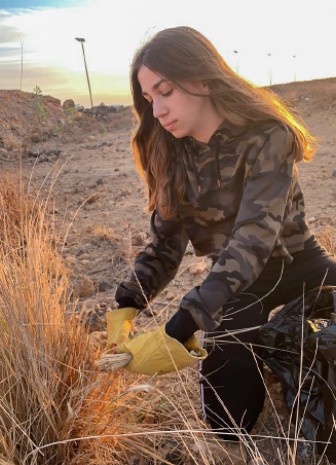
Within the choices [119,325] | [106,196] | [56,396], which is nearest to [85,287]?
[119,325]

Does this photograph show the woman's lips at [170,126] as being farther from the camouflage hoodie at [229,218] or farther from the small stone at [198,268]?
the small stone at [198,268]

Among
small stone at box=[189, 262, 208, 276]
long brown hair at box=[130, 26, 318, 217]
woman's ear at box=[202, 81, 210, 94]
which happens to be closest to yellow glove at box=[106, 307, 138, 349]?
long brown hair at box=[130, 26, 318, 217]

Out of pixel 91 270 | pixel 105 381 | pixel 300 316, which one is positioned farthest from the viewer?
pixel 91 270

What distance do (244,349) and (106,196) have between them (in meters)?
3.89

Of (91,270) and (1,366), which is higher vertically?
(1,366)

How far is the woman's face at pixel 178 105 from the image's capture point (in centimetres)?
171

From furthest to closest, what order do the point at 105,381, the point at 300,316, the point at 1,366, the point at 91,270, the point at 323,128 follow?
the point at 323,128 < the point at 91,270 < the point at 300,316 < the point at 105,381 < the point at 1,366

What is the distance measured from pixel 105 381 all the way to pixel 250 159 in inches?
29.2

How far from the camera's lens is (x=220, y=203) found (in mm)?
1869

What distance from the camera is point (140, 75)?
175cm

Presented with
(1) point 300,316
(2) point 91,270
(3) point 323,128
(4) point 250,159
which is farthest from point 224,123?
(3) point 323,128

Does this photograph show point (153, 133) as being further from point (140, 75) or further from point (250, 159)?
point (250, 159)

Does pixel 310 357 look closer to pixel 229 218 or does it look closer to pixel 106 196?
pixel 229 218

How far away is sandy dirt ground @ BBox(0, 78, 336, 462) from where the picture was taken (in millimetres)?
2979
